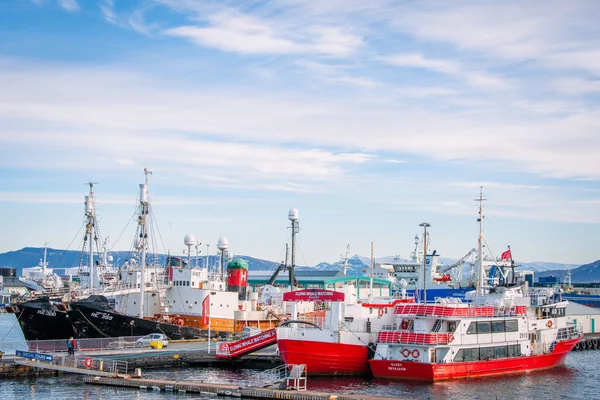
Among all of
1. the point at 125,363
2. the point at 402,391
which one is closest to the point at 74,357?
the point at 125,363

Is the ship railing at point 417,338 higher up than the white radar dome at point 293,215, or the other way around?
the white radar dome at point 293,215

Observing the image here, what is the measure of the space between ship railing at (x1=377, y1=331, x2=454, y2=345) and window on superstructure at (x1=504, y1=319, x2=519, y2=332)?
5.93 meters

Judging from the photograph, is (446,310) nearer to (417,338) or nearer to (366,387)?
(417,338)

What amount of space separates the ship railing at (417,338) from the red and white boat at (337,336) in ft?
6.85

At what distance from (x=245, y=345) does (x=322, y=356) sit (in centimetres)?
742

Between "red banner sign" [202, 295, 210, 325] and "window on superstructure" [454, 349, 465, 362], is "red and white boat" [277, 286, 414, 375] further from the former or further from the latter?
"red banner sign" [202, 295, 210, 325]

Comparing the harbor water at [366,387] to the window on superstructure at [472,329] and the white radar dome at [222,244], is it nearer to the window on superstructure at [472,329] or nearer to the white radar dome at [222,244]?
the window on superstructure at [472,329]

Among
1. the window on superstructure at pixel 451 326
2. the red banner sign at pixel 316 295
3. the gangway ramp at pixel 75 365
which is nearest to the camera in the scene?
the gangway ramp at pixel 75 365

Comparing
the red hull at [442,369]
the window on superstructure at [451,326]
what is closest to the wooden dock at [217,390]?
the red hull at [442,369]

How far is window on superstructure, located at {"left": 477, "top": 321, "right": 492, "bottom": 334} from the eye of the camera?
50.1 metres

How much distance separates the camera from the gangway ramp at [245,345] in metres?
52.8

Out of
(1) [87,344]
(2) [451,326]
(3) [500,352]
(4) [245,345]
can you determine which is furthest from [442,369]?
(1) [87,344]

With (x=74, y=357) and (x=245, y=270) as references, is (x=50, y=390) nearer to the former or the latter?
(x=74, y=357)

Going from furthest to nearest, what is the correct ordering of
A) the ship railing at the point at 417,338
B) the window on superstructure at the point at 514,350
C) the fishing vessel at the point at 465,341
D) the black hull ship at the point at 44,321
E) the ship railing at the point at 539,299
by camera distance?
the black hull ship at the point at 44,321
the ship railing at the point at 539,299
the window on superstructure at the point at 514,350
the fishing vessel at the point at 465,341
the ship railing at the point at 417,338
